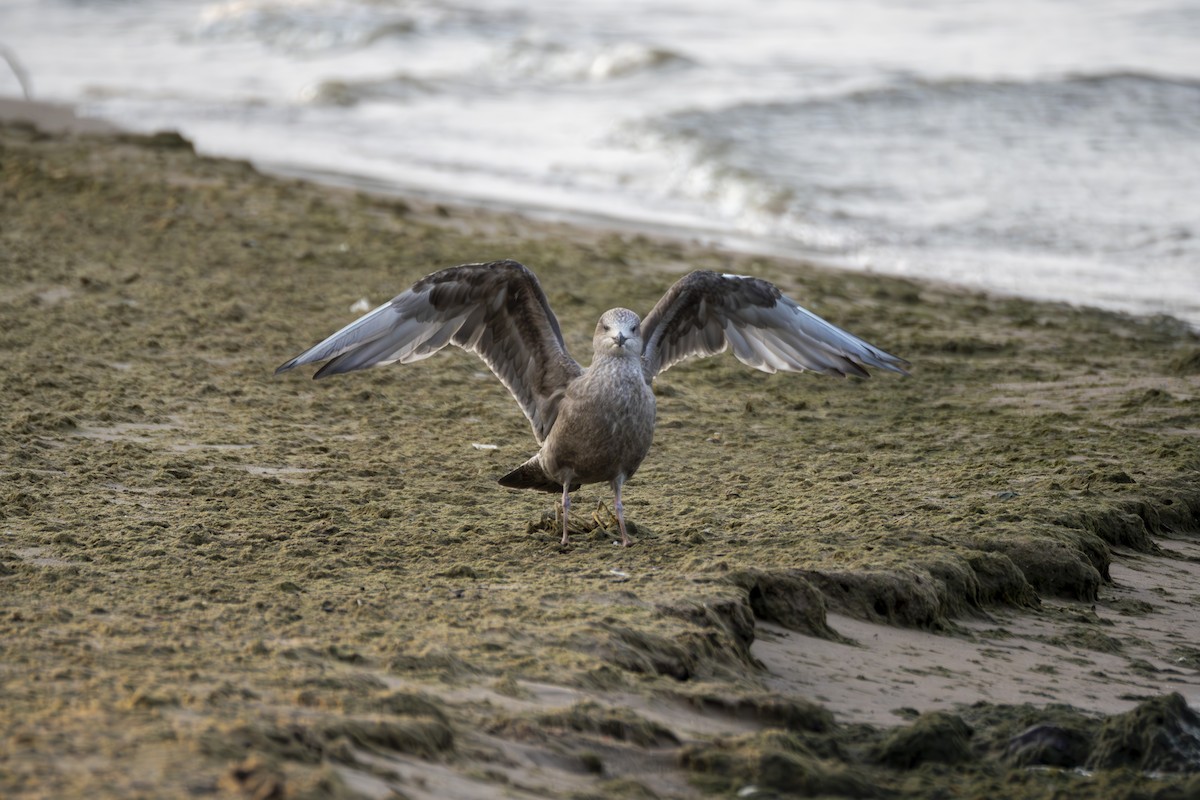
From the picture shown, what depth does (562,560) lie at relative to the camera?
5945 millimetres

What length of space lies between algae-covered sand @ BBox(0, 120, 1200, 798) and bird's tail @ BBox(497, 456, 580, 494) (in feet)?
0.52

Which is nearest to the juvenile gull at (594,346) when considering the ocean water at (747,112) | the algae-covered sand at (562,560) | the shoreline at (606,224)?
the algae-covered sand at (562,560)

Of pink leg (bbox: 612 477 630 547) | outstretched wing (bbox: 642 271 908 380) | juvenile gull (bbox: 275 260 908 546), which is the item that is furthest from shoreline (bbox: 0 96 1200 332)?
pink leg (bbox: 612 477 630 547)

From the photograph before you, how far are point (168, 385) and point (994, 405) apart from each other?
16.2 feet

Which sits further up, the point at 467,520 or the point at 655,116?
the point at 655,116

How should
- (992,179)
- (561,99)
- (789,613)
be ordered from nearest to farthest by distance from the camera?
1. (789,613)
2. (992,179)
3. (561,99)

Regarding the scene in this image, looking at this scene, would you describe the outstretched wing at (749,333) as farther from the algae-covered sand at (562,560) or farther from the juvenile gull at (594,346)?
the algae-covered sand at (562,560)

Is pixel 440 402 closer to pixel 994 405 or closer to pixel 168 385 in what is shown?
pixel 168 385

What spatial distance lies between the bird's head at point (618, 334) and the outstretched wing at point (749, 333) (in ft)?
1.65

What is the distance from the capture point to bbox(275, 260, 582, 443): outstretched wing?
21.5 ft

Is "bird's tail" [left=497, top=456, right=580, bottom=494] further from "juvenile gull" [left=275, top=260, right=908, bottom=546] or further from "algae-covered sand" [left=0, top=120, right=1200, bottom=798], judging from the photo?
"algae-covered sand" [left=0, top=120, right=1200, bottom=798]

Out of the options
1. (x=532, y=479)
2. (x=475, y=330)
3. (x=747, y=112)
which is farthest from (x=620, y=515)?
(x=747, y=112)

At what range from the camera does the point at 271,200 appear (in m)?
13.2

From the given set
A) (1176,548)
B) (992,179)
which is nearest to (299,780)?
(1176,548)
